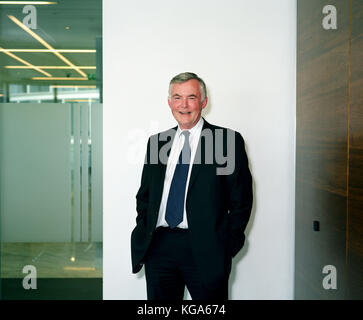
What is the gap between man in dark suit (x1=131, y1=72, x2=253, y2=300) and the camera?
2324 mm

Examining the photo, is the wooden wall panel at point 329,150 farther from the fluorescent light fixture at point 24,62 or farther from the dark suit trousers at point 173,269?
the fluorescent light fixture at point 24,62

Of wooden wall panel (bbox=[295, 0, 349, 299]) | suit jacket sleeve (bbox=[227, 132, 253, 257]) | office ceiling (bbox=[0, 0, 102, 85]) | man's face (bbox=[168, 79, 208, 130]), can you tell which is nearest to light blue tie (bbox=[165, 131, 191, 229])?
man's face (bbox=[168, 79, 208, 130])

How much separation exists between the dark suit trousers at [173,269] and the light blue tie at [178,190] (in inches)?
3.1

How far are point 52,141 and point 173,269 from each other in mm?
1576

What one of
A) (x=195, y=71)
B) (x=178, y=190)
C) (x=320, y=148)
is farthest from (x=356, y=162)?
(x=195, y=71)

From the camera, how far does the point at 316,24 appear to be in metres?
2.45

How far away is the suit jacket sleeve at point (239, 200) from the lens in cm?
234

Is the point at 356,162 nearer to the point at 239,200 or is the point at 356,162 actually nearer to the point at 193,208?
the point at 239,200

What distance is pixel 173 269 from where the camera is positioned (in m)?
2.41

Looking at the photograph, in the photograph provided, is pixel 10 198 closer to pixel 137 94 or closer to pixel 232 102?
pixel 137 94

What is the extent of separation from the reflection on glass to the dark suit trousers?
0.95 m

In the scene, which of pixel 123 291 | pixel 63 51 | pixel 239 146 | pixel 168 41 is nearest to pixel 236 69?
pixel 168 41

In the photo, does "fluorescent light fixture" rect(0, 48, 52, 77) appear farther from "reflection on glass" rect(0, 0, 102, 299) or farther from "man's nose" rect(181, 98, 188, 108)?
"man's nose" rect(181, 98, 188, 108)

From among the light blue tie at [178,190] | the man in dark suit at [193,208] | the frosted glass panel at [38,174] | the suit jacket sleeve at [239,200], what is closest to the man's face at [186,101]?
the man in dark suit at [193,208]
